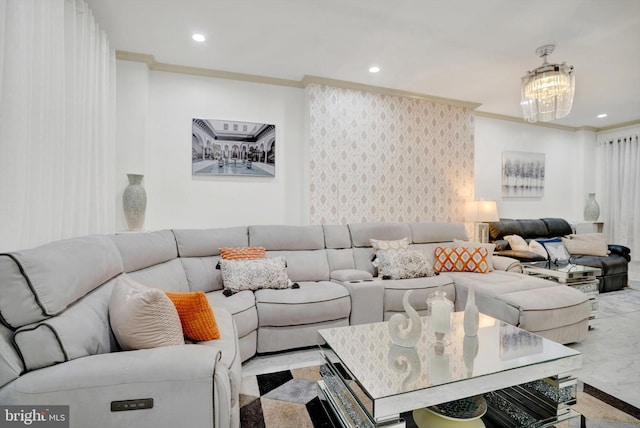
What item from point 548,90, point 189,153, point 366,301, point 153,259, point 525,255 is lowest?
point 366,301

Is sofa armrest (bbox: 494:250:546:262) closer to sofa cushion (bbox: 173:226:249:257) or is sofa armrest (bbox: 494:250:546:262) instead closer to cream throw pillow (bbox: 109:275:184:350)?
sofa cushion (bbox: 173:226:249:257)

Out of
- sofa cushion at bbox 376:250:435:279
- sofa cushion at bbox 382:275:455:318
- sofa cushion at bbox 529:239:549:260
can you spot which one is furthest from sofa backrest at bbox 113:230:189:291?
sofa cushion at bbox 529:239:549:260

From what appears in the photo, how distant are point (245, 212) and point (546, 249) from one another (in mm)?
3904

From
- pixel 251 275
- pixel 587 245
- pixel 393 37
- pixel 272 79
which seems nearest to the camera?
pixel 251 275

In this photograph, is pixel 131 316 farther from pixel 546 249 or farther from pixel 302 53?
pixel 546 249

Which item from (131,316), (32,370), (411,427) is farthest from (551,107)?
(32,370)

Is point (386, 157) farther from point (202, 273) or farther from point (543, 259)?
point (202, 273)

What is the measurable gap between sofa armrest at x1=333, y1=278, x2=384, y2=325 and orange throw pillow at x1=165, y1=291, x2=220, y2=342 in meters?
1.37

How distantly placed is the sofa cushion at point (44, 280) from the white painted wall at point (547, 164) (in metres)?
4.94

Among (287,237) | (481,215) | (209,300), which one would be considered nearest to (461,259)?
(481,215)

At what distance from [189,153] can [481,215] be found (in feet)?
12.1

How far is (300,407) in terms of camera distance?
5.76ft

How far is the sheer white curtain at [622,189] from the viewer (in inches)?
203

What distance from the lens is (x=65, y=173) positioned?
1.92 meters
